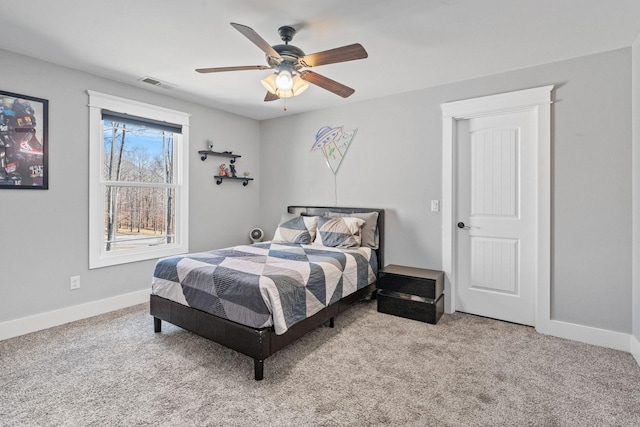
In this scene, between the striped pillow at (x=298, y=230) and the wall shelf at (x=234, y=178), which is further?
the wall shelf at (x=234, y=178)

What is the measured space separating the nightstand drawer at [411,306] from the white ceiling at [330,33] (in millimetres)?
2204

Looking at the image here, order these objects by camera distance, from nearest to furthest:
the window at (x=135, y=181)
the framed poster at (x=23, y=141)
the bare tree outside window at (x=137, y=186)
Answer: the framed poster at (x=23, y=141)
the window at (x=135, y=181)
the bare tree outside window at (x=137, y=186)

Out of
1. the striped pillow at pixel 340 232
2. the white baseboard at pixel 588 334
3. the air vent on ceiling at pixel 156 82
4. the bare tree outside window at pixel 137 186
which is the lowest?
the white baseboard at pixel 588 334

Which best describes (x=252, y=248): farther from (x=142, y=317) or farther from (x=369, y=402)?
(x=369, y=402)

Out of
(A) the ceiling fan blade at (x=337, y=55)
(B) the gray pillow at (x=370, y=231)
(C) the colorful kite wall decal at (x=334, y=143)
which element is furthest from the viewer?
(C) the colorful kite wall decal at (x=334, y=143)

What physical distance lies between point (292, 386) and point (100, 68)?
329 centimetres

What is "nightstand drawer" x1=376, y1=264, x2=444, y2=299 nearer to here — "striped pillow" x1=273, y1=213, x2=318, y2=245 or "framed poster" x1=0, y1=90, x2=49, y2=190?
"striped pillow" x1=273, y1=213, x2=318, y2=245

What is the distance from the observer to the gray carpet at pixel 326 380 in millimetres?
1729

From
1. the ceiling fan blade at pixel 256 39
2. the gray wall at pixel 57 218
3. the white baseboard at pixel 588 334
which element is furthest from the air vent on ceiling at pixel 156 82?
the white baseboard at pixel 588 334

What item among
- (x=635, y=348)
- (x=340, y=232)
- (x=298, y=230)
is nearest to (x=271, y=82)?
(x=340, y=232)

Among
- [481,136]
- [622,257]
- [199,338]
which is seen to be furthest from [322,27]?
[622,257]

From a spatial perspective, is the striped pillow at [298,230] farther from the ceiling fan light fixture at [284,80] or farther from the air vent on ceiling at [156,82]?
the air vent on ceiling at [156,82]

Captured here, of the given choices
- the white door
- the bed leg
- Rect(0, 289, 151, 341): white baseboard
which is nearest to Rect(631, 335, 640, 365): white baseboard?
the white door

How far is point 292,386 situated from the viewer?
2006mm
